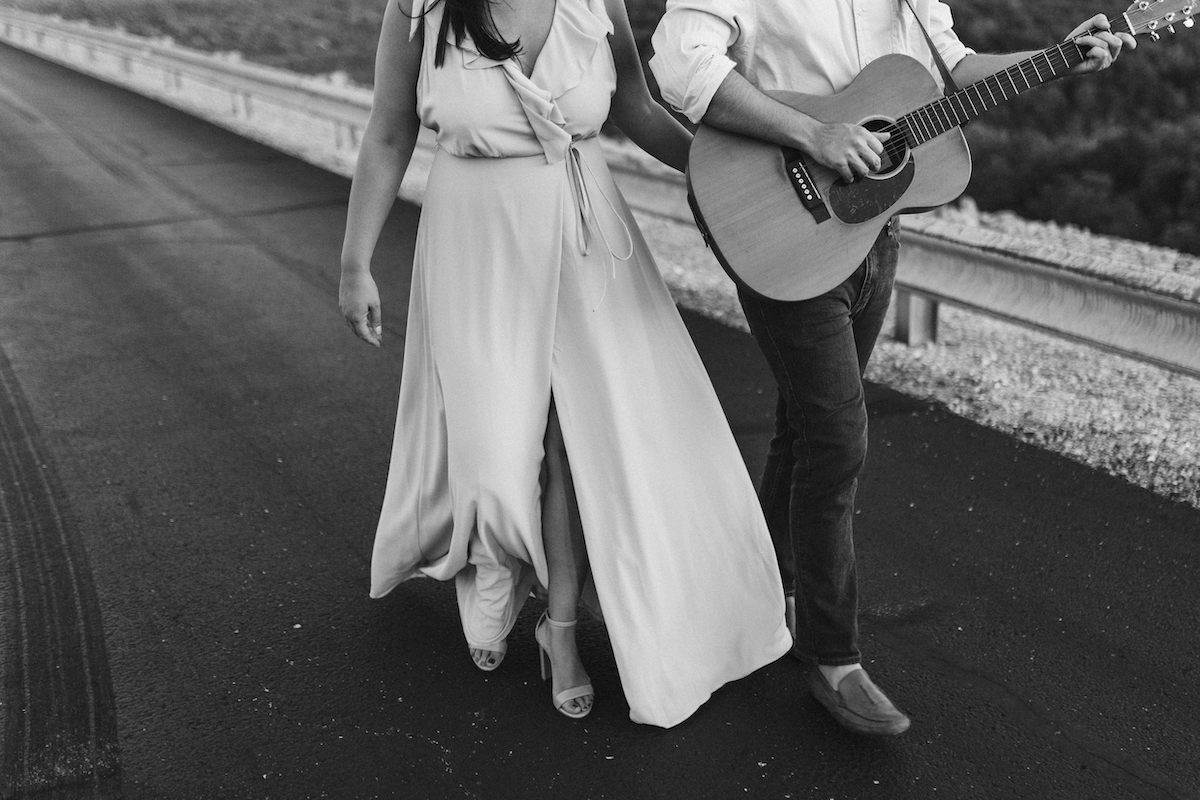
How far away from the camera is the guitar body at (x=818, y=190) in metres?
2.79

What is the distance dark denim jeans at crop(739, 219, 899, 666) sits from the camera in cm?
282

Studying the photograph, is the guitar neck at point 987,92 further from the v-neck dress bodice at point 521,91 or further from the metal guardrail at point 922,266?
the metal guardrail at point 922,266

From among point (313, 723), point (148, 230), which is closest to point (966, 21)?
point (148, 230)

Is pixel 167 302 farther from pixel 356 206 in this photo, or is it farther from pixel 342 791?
pixel 342 791

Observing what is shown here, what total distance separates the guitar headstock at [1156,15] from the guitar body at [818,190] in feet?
1.56

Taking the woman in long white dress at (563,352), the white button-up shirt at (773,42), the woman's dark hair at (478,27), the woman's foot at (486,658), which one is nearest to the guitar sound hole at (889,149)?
the white button-up shirt at (773,42)

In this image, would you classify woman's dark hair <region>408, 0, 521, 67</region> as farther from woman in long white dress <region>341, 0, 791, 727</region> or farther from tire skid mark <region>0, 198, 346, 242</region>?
tire skid mark <region>0, 198, 346, 242</region>

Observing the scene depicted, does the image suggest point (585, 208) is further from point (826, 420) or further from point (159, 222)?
point (159, 222)

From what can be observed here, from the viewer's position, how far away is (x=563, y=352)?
9.73 ft

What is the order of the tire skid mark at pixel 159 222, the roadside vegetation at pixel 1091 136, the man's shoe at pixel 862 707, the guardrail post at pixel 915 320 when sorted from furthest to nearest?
the roadside vegetation at pixel 1091 136, the tire skid mark at pixel 159 222, the guardrail post at pixel 915 320, the man's shoe at pixel 862 707

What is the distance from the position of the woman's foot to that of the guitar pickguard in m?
1.43

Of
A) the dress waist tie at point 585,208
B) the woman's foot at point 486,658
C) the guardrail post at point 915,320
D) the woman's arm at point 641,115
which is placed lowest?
A: the woman's foot at point 486,658

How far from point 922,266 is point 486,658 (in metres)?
3.04

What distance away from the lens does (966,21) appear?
14.2 m
